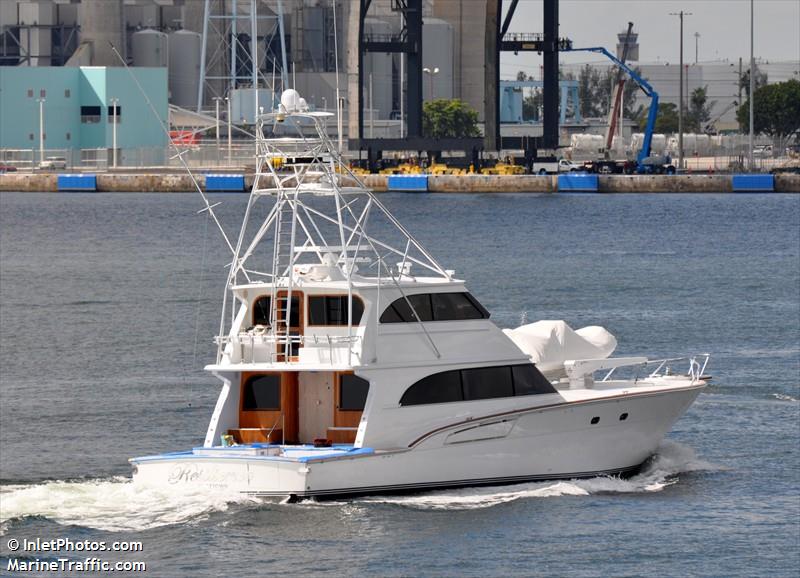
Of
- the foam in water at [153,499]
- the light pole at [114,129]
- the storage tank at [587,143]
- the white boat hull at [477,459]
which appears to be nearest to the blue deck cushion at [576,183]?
the storage tank at [587,143]

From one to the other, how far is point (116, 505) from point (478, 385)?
6.17 meters

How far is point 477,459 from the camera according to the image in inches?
1045

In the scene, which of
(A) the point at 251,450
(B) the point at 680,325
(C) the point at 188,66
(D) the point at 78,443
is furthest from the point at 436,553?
(C) the point at 188,66

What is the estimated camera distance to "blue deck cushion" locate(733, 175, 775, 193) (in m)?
127

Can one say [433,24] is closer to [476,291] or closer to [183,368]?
[476,291]

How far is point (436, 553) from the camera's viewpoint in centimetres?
2441

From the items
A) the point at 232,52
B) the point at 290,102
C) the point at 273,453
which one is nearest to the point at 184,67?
the point at 232,52

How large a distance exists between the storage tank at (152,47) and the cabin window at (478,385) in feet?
461

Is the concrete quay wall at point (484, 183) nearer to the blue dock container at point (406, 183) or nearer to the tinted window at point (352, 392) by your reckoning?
the blue dock container at point (406, 183)

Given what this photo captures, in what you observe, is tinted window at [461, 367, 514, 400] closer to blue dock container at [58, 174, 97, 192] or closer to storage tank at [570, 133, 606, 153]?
blue dock container at [58, 174, 97, 192]

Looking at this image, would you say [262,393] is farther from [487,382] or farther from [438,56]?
[438,56]

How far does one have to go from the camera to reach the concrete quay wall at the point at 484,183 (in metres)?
127

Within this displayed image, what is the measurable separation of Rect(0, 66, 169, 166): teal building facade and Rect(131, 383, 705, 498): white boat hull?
114133 millimetres

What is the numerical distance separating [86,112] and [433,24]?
42.7 metres
